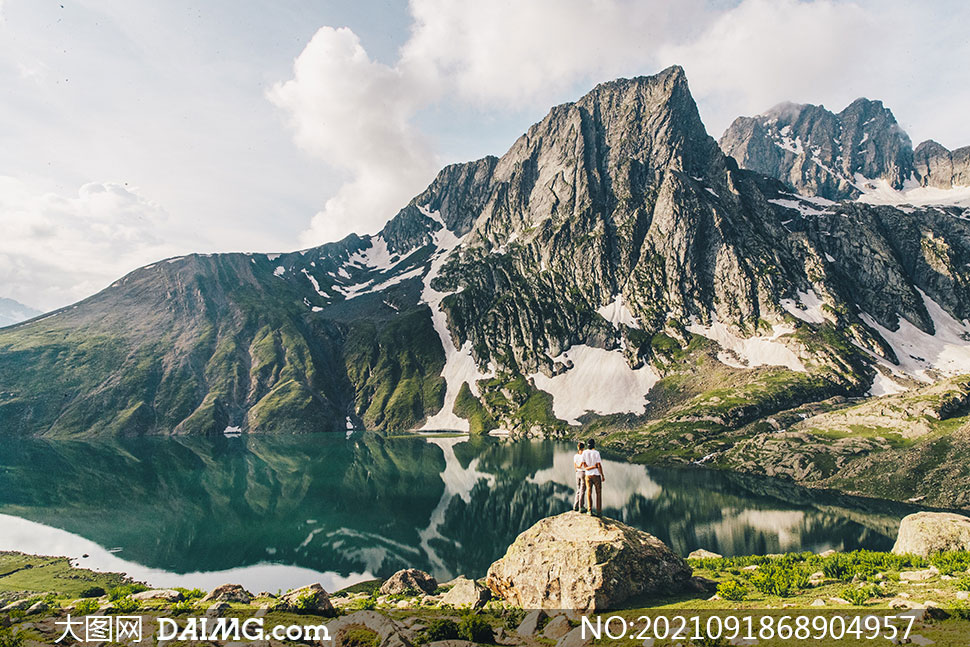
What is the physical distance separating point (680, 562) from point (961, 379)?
14635cm

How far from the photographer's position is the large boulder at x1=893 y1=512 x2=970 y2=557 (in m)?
30.0

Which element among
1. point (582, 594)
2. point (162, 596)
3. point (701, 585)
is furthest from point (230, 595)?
point (701, 585)

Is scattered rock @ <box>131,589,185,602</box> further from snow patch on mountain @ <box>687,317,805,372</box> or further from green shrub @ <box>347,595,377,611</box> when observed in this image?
snow patch on mountain @ <box>687,317,805,372</box>

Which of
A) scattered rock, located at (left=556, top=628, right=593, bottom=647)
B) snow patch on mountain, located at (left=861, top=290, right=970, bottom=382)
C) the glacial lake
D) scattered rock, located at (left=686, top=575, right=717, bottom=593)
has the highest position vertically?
snow patch on mountain, located at (left=861, top=290, right=970, bottom=382)

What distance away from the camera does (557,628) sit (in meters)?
18.5

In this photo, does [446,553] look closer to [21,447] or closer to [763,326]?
[21,447]

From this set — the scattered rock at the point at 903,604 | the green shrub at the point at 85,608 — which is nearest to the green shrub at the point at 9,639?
the green shrub at the point at 85,608

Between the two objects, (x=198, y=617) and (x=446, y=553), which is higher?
(x=198, y=617)

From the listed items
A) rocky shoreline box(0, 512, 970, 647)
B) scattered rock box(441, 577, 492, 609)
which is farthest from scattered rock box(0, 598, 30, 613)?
scattered rock box(441, 577, 492, 609)

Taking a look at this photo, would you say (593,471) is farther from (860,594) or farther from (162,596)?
(162,596)

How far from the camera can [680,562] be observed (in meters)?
25.5

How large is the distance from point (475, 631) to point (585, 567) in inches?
291

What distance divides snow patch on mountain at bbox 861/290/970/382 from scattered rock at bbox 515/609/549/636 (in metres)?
212

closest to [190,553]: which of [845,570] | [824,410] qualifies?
[845,570]
